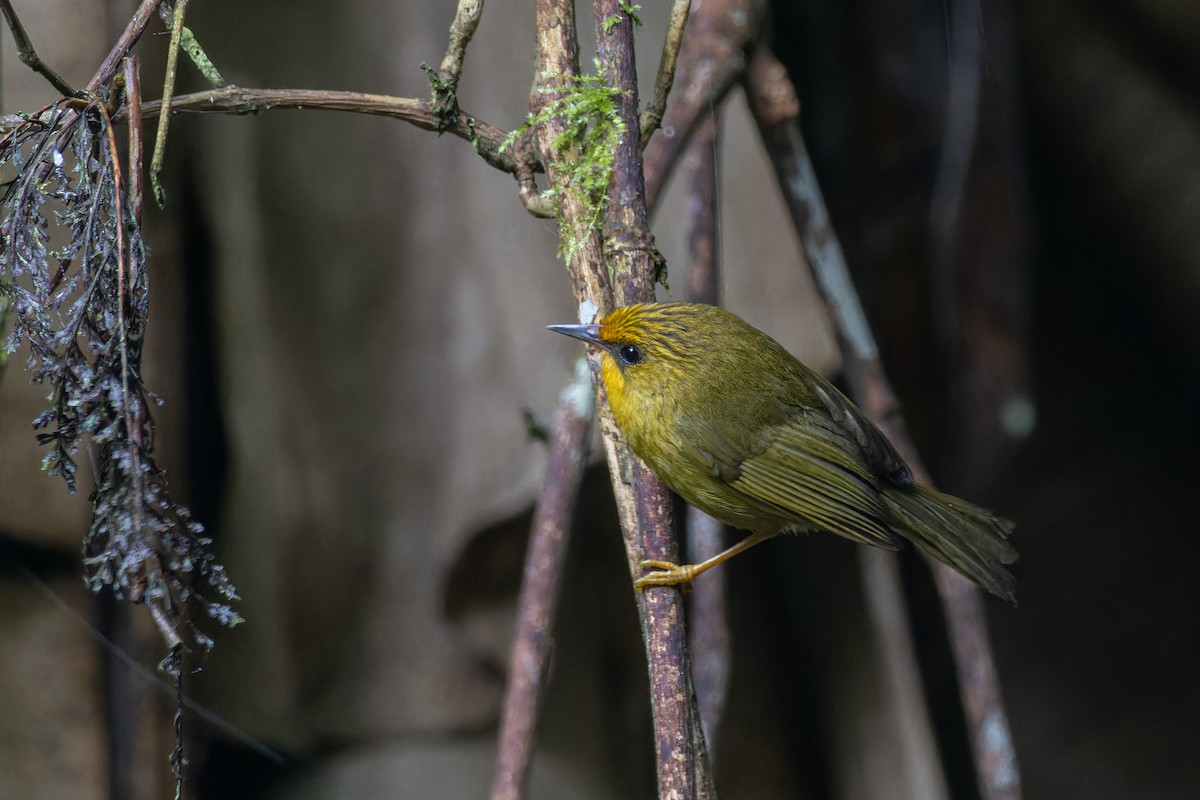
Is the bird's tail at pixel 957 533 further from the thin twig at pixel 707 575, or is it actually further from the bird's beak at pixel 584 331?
the bird's beak at pixel 584 331

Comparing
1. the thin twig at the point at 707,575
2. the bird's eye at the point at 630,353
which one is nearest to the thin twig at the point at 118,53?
the bird's eye at the point at 630,353

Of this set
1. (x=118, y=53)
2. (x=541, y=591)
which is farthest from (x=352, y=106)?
(x=541, y=591)

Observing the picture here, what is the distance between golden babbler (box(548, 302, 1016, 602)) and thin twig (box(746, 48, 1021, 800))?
0.48 m

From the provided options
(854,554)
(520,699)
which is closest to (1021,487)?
(854,554)

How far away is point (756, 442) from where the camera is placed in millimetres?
1694

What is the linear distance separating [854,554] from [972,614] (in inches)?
20.3

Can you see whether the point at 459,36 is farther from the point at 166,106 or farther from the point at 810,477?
the point at 810,477

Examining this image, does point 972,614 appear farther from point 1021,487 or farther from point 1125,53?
point 1125,53

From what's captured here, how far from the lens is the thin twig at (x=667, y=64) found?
1.46 metres

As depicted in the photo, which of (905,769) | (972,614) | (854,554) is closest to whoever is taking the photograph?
(972,614)

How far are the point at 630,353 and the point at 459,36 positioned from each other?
0.56m

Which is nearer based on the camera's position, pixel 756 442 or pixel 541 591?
pixel 756 442

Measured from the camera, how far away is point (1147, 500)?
100 inches

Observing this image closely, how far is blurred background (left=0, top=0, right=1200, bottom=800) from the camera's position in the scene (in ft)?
7.55
